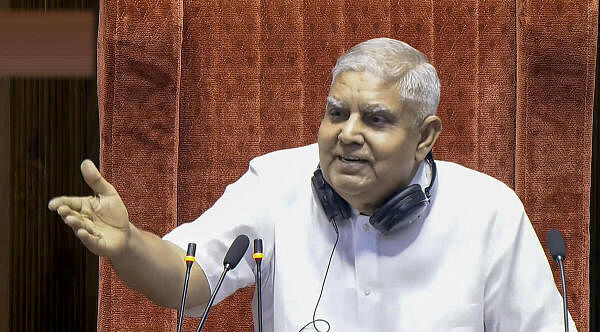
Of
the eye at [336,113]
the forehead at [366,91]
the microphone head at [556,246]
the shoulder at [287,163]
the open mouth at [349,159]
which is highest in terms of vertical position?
the forehead at [366,91]

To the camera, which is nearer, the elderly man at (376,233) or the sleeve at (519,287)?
the elderly man at (376,233)

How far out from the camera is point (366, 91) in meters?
1.69

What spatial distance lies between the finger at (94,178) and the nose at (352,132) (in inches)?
17.8

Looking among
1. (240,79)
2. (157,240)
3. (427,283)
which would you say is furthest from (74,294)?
(427,283)

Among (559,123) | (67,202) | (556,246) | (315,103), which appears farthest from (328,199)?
(559,123)

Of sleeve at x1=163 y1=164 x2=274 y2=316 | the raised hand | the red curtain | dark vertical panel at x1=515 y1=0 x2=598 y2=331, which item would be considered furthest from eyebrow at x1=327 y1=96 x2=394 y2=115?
dark vertical panel at x1=515 y1=0 x2=598 y2=331

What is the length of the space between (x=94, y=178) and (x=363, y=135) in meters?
0.53

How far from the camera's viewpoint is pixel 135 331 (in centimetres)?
237

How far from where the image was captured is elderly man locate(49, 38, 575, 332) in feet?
5.57

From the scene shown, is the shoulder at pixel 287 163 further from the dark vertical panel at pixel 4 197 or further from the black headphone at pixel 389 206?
the dark vertical panel at pixel 4 197

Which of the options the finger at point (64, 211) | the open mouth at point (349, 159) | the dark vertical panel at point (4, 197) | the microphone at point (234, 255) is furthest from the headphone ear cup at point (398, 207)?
the dark vertical panel at point (4, 197)

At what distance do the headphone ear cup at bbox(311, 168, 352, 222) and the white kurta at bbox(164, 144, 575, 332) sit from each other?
0.04 m

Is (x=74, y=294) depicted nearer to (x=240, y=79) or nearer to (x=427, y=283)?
(x=240, y=79)

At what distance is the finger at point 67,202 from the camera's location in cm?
136
